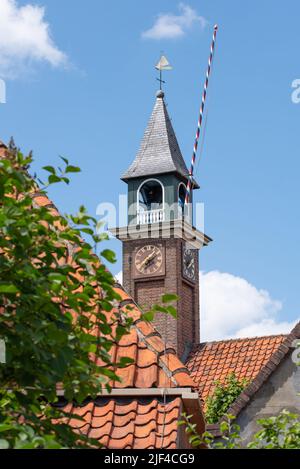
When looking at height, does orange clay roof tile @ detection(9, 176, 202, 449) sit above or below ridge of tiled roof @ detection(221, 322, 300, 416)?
below

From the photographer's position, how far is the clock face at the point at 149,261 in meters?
36.0

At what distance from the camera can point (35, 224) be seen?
3.93m

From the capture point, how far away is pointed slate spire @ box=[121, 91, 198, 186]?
3750 cm

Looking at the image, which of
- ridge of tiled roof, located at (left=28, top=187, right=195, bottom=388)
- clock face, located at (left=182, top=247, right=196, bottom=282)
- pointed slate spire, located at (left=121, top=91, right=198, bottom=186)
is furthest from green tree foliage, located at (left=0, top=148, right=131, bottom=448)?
pointed slate spire, located at (left=121, top=91, right=198, bottom=186)

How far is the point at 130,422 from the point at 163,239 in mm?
29949

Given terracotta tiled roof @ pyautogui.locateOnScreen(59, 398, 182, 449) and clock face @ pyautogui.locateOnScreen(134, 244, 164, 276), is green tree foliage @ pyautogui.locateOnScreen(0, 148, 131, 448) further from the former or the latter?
clock face @ pyautogui.locateOnScreen(134, 244, 164, 276)

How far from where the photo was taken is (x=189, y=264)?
37.2m

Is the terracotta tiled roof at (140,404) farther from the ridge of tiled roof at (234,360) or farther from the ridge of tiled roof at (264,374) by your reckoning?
the ridge of tiled roof at (234,360)

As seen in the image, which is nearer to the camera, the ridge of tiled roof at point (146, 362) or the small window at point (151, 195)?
the ridge of tiled roof at point (146, 362)

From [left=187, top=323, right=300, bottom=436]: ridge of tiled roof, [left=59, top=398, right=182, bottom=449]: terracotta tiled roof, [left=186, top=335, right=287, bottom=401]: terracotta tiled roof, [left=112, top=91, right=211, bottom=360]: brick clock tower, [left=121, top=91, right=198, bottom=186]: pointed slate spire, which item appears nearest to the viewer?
[left=59, top=398, right=182, bottom=449]: terracotta tiled roof

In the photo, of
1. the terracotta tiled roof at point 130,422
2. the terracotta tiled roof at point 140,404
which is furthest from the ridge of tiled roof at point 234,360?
the terracotta tiled roof at point 130,422

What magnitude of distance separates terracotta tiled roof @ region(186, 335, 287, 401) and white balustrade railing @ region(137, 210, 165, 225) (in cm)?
583

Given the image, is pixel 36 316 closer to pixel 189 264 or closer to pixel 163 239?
pixel 163 239
